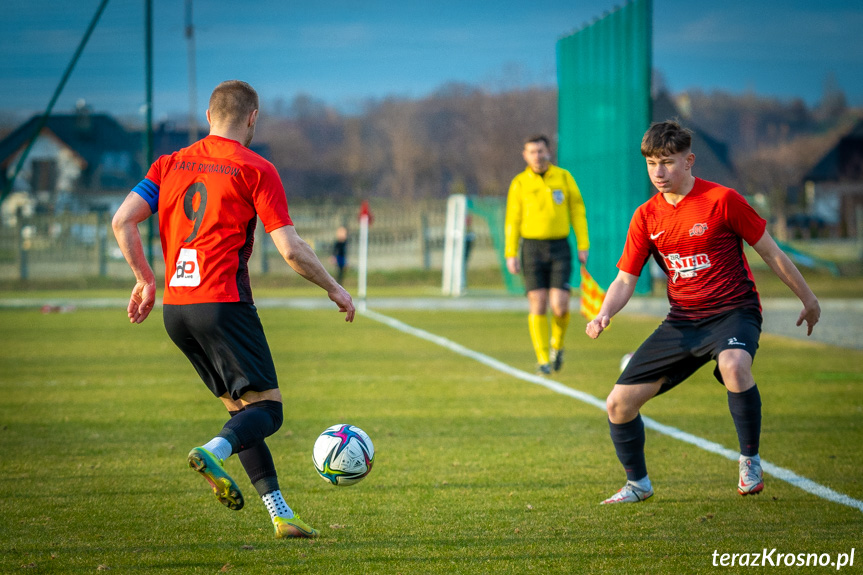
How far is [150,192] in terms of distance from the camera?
397 cm

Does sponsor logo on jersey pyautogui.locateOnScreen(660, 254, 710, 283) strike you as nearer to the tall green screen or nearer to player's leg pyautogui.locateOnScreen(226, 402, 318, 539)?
player's leg pyautogui.locateOnScreen(226, 402, 318, 539)

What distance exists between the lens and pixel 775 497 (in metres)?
4.66

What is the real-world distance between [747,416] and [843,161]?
57445 mm

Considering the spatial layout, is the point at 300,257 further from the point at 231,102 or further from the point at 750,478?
the point at 750,478

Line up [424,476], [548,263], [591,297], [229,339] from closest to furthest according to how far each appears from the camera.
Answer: [229,339]
[424,476]
[548,263]
[591,297]

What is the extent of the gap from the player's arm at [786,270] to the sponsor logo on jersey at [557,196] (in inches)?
201

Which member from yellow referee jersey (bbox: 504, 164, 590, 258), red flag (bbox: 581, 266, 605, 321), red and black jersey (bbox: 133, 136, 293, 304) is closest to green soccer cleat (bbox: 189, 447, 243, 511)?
red and black jersey (bbox: 133, 136, 293, 304)

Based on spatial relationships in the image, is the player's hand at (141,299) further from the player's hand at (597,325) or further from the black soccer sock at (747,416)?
the black soccer sock at (747,416)

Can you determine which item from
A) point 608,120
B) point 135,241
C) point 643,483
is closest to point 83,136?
point 608,120

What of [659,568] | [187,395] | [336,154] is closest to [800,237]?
[336,154]

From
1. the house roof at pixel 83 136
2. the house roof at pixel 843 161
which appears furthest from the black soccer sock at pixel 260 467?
the house roof at pixel 843 161

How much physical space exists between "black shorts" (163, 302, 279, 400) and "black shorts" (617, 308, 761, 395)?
1.92m

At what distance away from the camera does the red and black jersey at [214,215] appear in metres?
3.84

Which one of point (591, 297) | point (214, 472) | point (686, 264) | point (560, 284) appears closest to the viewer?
point (214, 472)
